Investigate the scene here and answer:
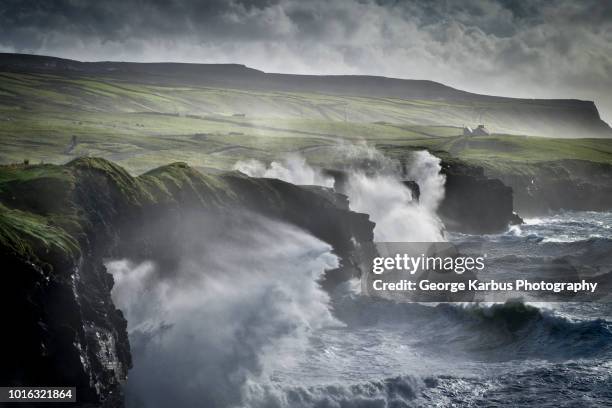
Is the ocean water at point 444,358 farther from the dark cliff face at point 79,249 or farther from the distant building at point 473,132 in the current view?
the distant building at point 473,132

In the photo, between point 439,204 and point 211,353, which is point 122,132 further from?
point 211,353

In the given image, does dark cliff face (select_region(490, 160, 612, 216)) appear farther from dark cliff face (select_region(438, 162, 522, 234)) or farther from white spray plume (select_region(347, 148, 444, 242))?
white spray plume (select_region(347, 148, 444, 242))

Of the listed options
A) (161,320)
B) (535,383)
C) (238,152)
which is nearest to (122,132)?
(238,152)

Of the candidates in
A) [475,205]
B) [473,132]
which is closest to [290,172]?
[475,205]

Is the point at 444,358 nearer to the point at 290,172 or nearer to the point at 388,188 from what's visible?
the point at 388,188

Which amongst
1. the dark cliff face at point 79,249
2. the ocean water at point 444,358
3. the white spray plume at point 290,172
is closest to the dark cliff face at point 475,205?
the white spray plume at point 290,172
